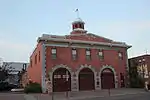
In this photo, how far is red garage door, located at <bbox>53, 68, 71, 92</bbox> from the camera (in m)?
33.2

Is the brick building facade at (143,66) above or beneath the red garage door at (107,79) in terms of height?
above

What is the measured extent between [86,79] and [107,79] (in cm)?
363

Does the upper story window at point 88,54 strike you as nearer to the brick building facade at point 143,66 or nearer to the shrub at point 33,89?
the brick building facade at point 143,66

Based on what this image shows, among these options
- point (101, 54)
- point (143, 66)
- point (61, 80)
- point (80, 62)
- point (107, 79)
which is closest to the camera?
point (61, 80)

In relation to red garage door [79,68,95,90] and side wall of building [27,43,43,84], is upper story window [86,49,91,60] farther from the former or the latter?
side wall of building [27,43,43,84]

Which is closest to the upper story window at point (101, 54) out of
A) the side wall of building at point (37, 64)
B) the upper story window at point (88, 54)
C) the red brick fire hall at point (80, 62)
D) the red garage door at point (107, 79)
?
the red brick fire hall at point (80, 62)

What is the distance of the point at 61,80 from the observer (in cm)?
3356

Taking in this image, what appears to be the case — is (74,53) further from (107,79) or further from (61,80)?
(107,79)

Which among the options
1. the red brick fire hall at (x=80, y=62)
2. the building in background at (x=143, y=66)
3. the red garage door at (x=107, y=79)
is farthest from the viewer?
the building in background at (x=143, y=66)

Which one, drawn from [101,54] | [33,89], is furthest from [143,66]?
[33,89]

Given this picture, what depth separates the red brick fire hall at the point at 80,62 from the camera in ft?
109

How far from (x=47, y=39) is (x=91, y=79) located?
886 cm

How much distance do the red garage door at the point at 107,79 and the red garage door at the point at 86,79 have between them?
6.06 ft

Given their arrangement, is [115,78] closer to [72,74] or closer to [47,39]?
[72,74]
